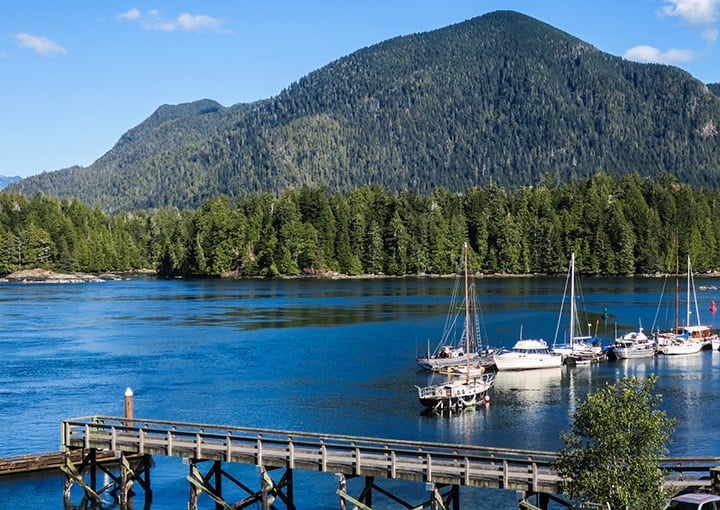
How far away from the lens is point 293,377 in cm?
8850

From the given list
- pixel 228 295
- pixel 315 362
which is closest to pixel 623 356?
pixel 315 362

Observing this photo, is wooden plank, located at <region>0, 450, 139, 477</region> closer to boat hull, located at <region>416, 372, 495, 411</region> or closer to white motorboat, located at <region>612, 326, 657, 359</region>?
boat hull, located at <region>416, 372, 495, 411</region>

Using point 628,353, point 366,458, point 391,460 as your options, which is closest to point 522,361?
point 628,353

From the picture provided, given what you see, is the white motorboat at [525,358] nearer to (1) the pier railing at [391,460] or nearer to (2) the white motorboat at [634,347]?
(2) the white motorboat at [634,347]

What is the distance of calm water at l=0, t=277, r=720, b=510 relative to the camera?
60625mm

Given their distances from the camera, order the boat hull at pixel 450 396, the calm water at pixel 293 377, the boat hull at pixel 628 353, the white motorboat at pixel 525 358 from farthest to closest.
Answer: the boat hull at pixel 628 353
the white motorboat at pixel 525 358
the boat hull at pixel 450 396
the calm water at pixel 293 377

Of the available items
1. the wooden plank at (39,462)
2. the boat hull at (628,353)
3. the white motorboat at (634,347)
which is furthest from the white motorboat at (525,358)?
the wooden plank at (39,462)

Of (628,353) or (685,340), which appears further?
(685,340)

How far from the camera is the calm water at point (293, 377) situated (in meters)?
60.6

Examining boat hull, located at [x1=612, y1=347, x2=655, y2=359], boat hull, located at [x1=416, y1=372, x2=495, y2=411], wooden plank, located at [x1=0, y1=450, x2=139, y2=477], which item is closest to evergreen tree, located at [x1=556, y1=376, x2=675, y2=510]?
wooden plank, located at [x1=0, y1=450, x2=139, y2=477]

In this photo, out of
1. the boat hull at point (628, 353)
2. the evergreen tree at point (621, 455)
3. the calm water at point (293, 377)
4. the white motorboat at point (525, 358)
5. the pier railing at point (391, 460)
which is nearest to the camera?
the evergreen tree at point (621, 455)

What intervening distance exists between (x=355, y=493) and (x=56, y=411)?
32.5 meters

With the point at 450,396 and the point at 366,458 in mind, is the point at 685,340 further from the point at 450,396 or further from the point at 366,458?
the point at 366,458

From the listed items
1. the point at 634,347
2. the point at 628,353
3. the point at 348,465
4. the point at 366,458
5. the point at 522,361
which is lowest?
the point at 628,353
